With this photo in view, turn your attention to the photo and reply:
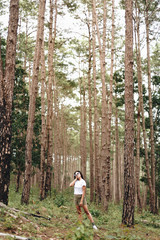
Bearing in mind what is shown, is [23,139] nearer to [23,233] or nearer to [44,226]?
[44,226]

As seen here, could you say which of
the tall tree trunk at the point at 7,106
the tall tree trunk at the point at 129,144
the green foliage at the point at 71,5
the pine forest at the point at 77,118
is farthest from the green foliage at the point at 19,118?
the tall tree trunk at the point at 129,144

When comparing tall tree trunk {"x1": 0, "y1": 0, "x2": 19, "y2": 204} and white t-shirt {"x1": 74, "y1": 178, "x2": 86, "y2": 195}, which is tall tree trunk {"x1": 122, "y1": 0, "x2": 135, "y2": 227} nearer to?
white t-shirt {"x1": 74, "y1": 178, "x2": 86, "y2": 195}

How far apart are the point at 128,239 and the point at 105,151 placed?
6204 mm

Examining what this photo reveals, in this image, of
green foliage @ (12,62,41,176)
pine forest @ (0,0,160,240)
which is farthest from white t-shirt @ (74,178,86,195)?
green foliage @ (12,62,41,176)

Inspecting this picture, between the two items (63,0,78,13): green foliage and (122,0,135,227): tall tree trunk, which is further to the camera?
(63,0,78,13): green foliage

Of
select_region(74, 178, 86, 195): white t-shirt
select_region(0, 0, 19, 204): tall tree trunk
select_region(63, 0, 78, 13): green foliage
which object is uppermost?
select_region(63, 0, 78, 13): green foliage

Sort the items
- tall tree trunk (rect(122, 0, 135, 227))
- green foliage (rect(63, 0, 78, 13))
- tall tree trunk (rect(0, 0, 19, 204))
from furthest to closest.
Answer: green foliage (rect(63, 0, 78, 13)) < tall tree trunk (rect(122, 0, 135, 227)) < tall tree trunk (rect(0, 0, 19, 204))

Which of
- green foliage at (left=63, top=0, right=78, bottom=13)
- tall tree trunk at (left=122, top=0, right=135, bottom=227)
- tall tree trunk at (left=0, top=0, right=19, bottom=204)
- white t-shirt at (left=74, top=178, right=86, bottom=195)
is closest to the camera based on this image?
tall tree trunk at (left=0, top=0, right=19, bottom=204)

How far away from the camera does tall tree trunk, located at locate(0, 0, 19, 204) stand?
631 centimetres

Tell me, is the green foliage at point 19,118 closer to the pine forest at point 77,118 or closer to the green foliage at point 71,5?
the pine forest at point 77,118

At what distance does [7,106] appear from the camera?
661 cm

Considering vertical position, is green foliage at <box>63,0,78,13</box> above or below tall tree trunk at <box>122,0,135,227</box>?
above

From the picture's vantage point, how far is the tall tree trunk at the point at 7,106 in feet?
20.7

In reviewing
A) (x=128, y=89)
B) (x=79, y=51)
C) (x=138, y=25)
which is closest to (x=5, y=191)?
(x=128, y=89)
